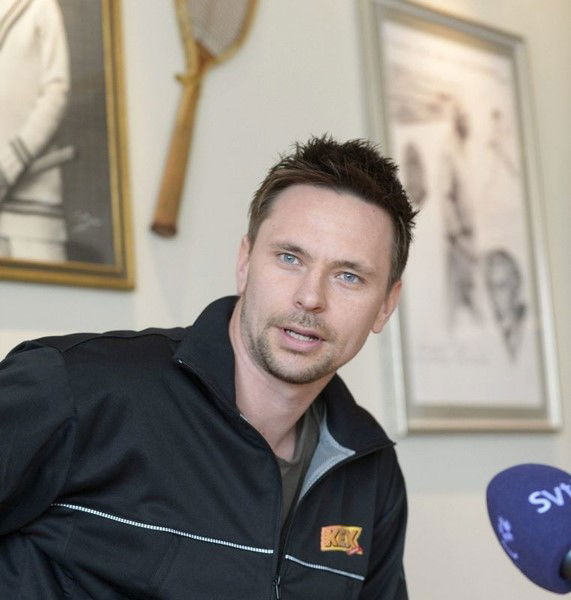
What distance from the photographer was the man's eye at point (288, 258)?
1829 mm

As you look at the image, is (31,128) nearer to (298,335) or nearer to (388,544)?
(298,335)

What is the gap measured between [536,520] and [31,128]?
1.40m

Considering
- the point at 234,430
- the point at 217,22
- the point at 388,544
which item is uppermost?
the point at 217,22

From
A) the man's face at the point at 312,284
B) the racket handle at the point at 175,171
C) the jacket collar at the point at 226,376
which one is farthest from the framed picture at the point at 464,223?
the man's face at the point at 312,284

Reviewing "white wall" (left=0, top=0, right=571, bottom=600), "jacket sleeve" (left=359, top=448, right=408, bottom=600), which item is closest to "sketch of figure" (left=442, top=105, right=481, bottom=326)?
"white wall" (left=0, top=0, right=571, bottom=600)

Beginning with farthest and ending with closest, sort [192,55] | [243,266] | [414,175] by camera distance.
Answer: [414,175] → [192,55] → [243,266]

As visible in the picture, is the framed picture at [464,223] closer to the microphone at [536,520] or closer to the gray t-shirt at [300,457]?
the gray t-shirt at [300,457]

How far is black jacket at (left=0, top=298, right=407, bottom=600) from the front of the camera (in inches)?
63.1

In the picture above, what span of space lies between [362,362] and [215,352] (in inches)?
44.9

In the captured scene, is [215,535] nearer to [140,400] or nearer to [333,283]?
[140,400]

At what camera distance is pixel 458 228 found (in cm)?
326

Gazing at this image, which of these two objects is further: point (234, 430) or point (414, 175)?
point (414, 175)

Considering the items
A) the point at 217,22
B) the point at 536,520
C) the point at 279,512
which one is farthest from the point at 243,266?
the point at 217,22

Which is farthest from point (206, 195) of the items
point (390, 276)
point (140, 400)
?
point (140, 400)
